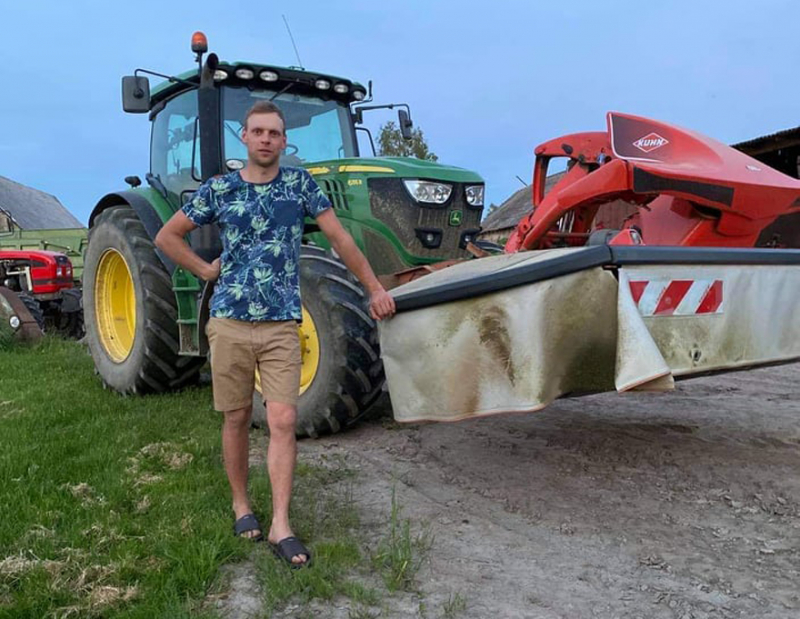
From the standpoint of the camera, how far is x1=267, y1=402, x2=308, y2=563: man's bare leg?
Answer: 2773 millimetres

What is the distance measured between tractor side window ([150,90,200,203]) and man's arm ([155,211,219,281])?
2.38 m

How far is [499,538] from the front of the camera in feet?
9.64

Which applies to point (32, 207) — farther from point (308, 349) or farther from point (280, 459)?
point (280, 459)

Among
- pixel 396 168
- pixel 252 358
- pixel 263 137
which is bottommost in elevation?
pixel 252 358

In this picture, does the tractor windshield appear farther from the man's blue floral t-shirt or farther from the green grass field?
the man's blue floral t-shirt

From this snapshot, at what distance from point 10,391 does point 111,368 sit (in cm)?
75

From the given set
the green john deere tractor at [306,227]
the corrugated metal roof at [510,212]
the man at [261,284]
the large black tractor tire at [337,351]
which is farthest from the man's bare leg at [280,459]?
the corrugated metal roof at [510,212]

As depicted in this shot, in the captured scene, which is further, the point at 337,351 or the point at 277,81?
the point at 277,81

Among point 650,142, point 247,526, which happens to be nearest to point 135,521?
point 247,526

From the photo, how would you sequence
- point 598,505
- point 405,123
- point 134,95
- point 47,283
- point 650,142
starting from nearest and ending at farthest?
point 598,505
point 650,142
point 134,95
point 405,123
point 47,283

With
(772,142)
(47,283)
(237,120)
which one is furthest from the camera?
(772,142)

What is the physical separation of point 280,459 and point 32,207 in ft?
118

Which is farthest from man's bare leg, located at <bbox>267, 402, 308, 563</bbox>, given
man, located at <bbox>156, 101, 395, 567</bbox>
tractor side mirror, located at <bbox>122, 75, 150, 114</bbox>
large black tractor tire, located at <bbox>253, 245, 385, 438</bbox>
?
tractor side mirror, located at <bbox>122, 75, 150, 114</bbox>

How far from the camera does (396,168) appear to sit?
476 cm
